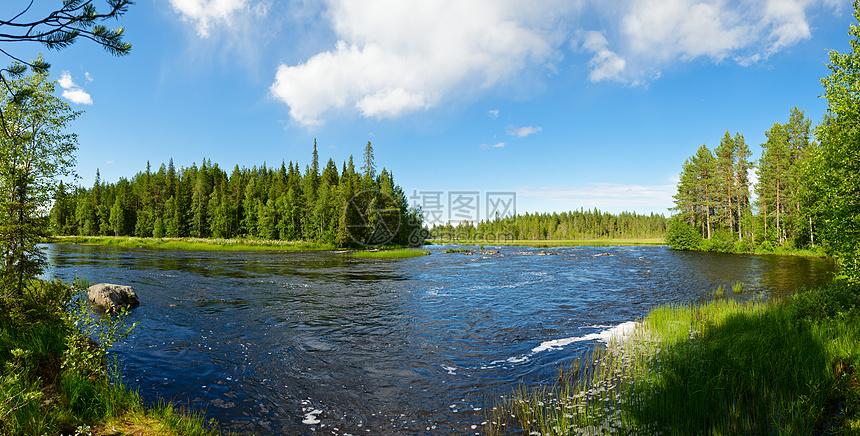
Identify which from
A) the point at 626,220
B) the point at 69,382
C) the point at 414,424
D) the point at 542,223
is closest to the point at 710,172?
the point at 414,424

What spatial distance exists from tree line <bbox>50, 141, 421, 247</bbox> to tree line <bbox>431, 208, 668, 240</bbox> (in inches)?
3612

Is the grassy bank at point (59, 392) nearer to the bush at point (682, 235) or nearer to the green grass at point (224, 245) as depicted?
the green grass at point (224, 245)

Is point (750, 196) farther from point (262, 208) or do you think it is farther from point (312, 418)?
point (262, 208)

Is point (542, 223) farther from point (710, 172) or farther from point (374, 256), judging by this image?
point (374, 256)

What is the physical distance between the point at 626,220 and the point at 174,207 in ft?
678

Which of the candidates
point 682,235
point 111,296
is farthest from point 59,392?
point 682,235

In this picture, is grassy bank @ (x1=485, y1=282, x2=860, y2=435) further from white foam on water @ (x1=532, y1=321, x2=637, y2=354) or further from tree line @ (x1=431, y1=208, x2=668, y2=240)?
tree line @ (x1=431, y1=208, x2=668, y2=240)

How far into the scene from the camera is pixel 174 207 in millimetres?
93875

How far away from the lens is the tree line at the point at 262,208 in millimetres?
75625

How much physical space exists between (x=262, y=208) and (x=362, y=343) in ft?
267

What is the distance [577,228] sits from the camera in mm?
189250

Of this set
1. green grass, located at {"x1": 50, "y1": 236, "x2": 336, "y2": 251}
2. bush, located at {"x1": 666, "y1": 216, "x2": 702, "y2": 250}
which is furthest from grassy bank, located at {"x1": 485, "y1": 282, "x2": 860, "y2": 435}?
bush, located at {"x1": 666, "y1": 216, "x2": 702, "y2": 250}

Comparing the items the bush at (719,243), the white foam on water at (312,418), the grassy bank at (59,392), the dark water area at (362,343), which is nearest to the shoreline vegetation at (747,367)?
the dark water area at (362,343)

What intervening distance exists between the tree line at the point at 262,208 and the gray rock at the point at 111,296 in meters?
53.1
